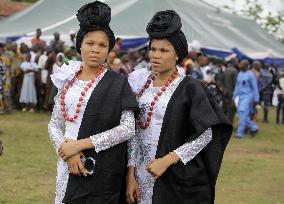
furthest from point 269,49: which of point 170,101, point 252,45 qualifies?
point 170,101

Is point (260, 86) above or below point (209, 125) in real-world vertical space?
below

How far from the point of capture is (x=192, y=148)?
3.99 meters

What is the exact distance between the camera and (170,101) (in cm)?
407

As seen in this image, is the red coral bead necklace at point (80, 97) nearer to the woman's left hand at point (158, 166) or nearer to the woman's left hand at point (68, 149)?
the woman's left hand at point (68, 149)

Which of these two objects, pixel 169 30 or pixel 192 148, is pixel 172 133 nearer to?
pixel 192 148

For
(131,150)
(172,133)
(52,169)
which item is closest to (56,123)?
(131,150)

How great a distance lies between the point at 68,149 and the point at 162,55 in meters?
0.78

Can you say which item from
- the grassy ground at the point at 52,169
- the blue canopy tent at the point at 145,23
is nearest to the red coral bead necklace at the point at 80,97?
the grassy ground at the point at 52,169

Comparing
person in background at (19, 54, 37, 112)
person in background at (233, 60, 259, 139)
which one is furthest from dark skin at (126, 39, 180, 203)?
Answer: person in background at (19, 54, 37, 112)

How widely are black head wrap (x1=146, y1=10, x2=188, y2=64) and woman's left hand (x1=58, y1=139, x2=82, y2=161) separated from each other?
2.61 ft

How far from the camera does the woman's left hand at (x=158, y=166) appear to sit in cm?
394

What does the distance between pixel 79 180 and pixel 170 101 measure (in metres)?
0.71

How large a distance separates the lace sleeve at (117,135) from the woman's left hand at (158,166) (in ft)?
0.68

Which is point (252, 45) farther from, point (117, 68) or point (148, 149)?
point (148, 149)
